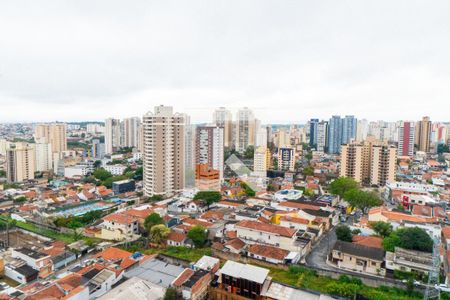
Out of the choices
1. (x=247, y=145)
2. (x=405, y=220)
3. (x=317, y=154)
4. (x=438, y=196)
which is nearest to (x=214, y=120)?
(x=247, y=145)

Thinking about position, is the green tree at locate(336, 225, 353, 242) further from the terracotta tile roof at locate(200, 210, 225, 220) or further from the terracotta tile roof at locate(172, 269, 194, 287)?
the terracotta tile roof at locate(172, 269, 194, 287)

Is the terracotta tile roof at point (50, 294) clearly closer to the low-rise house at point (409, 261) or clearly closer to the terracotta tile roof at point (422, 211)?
the low-rise house at point (409, 261)

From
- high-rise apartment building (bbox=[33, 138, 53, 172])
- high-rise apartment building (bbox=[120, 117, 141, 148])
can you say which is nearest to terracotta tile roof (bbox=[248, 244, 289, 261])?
high-rise apartment building (bbox=[33, 138, 53, 172])

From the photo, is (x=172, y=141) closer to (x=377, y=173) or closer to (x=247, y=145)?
(x=377, y=173)

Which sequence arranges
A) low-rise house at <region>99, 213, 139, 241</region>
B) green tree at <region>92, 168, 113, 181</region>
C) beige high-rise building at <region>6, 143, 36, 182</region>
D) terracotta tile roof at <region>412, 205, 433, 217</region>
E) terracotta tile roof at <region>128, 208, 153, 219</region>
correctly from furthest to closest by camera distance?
green tree at <region>92, 168, 113, 181</region> → beige high-rise building at <region>6, 143, 36, 182</region> → terracotta tile roof at <region>412, 205, 433, 217</region> → terracotta tile roof at <region>128, 208, 153, 219</region> → low-rise house at <region>99, 213, 139, 241</region>

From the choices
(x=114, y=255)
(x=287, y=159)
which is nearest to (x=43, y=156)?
(x=287, y=159)

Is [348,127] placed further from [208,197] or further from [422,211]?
[208,197]
